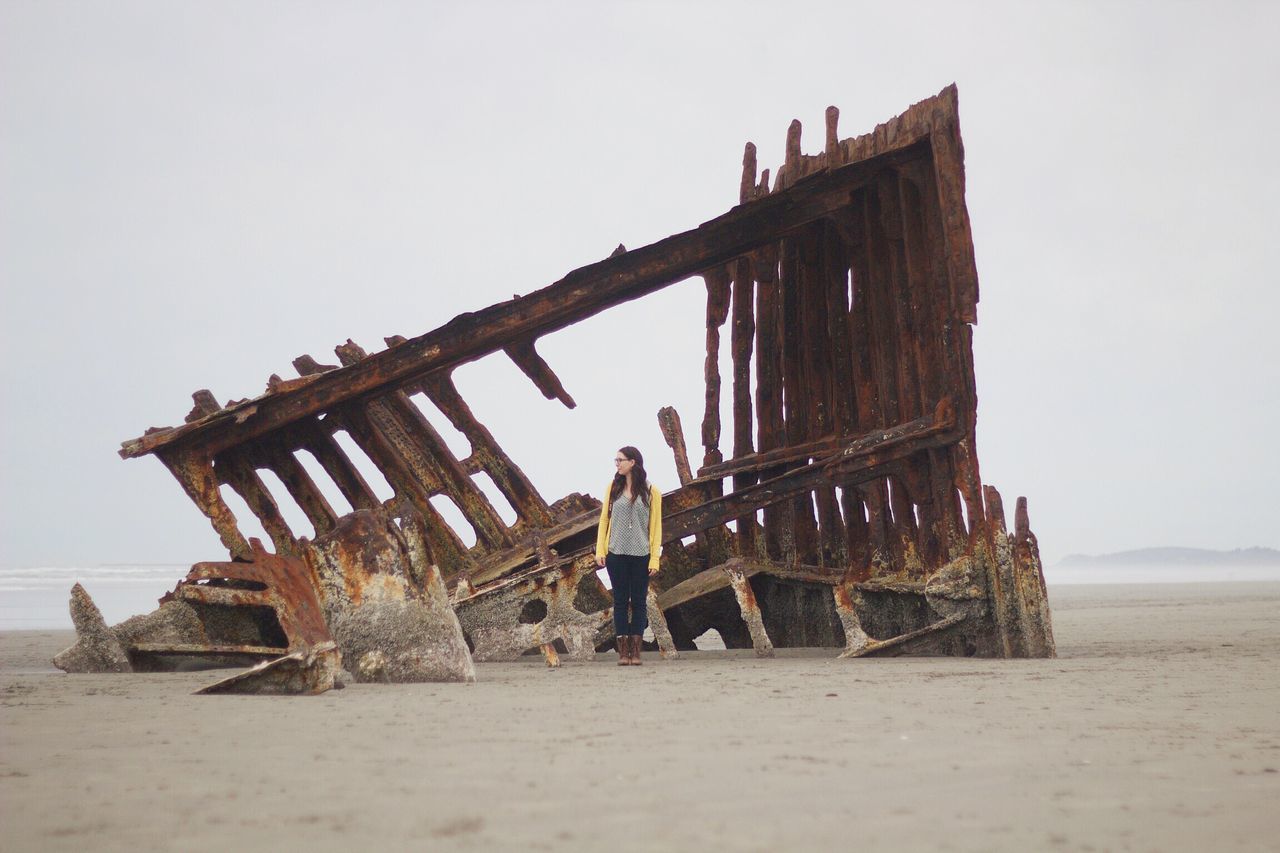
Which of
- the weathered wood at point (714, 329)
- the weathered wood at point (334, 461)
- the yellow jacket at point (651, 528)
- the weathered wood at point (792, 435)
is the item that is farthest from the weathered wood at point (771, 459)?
the weathered wood at point (334, 461)

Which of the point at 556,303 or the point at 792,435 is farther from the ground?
the point at 556,303

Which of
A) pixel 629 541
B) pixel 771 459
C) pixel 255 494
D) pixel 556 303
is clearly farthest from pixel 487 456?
pixel 771 459

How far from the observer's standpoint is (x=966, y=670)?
5.83m

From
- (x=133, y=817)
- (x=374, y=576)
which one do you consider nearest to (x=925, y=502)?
(x=374, y=576)

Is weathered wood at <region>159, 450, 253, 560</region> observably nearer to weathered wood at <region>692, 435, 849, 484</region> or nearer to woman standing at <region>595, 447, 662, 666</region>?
woman standing at <region>595, 447, 662, 666</region>

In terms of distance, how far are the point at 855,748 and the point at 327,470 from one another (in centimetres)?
567

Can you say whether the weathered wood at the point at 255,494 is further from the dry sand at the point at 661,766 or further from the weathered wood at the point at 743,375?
the weathered wood at the point at 743,375

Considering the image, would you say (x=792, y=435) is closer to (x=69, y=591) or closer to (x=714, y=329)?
(x=714, y=329)

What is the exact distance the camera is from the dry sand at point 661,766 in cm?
241

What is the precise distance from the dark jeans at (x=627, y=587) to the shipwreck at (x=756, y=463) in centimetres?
41

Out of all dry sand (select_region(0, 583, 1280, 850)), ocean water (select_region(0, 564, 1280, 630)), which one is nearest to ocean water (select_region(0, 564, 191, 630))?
ocean water (select_region(0, 564, 1280, 630))

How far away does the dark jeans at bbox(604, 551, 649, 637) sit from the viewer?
6938 millimetres

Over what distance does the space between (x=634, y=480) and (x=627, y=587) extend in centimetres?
65

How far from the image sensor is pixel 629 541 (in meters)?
6.90
